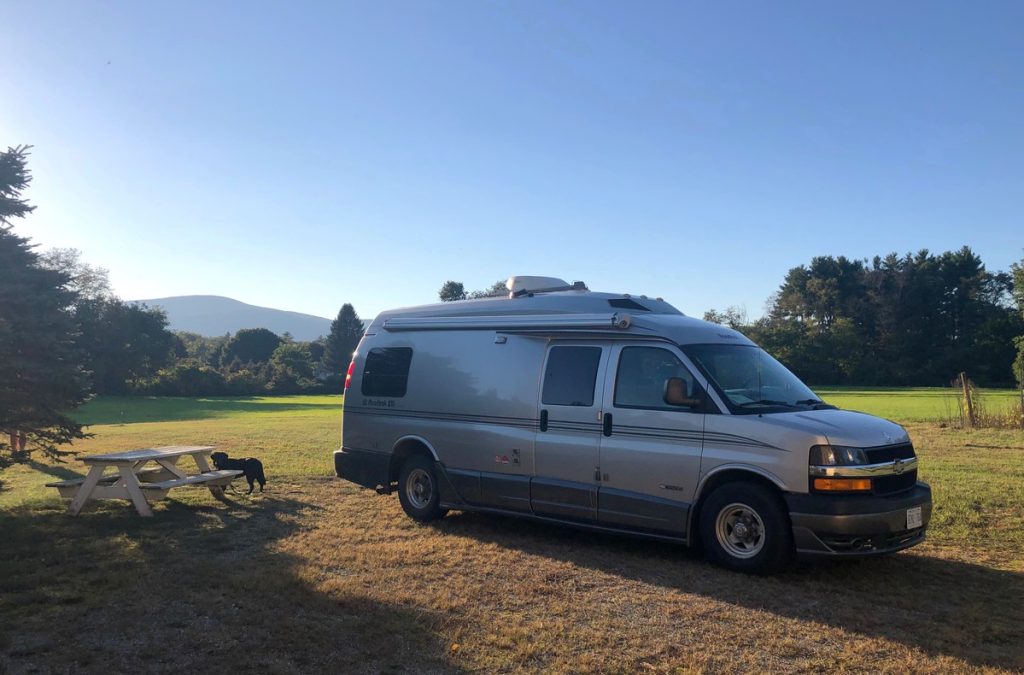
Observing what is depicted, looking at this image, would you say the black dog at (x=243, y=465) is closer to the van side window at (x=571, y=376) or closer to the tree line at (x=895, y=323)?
the van side window at (x=571, y=376)

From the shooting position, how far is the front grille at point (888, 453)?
21.0 feet

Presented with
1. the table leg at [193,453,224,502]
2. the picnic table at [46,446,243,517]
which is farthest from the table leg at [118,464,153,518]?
the table leg at [193,453,224,502]

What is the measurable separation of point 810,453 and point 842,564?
1540 mm

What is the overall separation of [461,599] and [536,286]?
470 centimetres

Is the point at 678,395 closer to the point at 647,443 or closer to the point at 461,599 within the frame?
the point at 647,443

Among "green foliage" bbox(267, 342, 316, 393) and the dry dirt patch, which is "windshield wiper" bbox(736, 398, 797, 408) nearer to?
the dry dirt patch

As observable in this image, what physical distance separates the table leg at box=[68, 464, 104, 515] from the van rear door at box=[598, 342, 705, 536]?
6.24 m

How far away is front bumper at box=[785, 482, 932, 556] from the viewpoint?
620 centimetres

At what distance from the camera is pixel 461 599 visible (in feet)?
19.8

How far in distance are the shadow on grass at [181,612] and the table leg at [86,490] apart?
0.77m

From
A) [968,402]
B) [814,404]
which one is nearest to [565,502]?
[814,404]

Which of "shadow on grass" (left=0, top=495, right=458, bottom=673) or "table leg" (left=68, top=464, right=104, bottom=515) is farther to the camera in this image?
"table leg" (left=68, top=464, right=104, bottom=515)

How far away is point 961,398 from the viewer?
2319 centimetres

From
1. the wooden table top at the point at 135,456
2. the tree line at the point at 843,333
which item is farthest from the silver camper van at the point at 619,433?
the tree line at the point at 843,333
